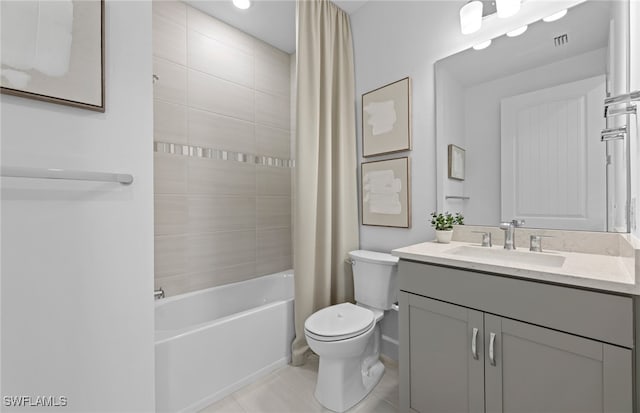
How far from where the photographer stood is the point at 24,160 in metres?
1.01

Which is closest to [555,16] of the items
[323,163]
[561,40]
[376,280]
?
[561,40]

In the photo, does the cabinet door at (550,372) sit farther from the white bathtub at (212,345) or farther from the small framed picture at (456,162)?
the white bathtub at (212,345)

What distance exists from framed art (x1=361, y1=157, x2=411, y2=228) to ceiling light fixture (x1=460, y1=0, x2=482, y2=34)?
82 centimetres

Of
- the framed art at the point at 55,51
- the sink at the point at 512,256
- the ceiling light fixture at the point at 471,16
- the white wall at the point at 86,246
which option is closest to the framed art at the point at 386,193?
the sink at the point at 512,256

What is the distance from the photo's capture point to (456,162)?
5.81 feet

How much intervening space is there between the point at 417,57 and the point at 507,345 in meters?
1.79

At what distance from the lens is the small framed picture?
1.76 m

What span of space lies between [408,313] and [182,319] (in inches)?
65.1

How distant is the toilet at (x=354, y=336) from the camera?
5.08 feet

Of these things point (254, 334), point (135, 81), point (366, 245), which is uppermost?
point (135, 81)

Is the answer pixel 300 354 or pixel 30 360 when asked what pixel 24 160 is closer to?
pixel 30 360

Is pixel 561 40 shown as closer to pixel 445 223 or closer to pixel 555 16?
pixel 555 16

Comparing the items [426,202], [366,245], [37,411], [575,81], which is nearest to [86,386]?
A: [37,411]

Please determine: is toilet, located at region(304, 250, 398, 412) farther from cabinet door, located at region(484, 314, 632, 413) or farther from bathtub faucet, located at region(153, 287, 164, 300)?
bathtub faucet, located at region(153, 287, 164, 300)
